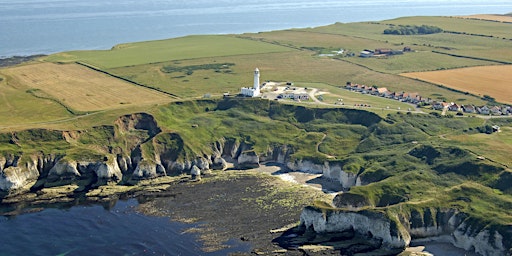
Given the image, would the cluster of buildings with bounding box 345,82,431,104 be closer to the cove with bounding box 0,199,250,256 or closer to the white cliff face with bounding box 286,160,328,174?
the white cliff face with bounding box 286,160,328,174

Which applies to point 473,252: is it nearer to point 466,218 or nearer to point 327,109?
point 466,218

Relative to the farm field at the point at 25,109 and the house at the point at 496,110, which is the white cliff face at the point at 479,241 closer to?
the house at the point at 496,110

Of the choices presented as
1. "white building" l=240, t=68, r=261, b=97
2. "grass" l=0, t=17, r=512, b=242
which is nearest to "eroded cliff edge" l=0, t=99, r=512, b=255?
"grass" l=0, t=17, r=512, b=242

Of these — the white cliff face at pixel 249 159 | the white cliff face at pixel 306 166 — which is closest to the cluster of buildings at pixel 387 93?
the white cliff face at pixel 306 166

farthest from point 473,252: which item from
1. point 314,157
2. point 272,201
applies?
point 314,157

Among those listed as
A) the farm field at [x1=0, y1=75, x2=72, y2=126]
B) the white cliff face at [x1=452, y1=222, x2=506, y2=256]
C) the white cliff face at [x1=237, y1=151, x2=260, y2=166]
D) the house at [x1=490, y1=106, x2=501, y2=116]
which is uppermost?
the farm field at [x1=0, y1=75, x2=72, y2=126]
